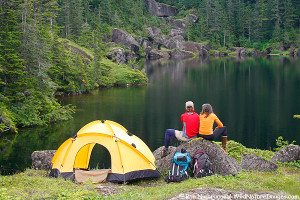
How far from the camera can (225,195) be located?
36.3 feet

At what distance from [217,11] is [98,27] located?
4771 centimetres

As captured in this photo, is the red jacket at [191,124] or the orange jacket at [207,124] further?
the red jacket at [191,124]

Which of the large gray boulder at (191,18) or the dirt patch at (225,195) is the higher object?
the large gray boulder at (191,18)

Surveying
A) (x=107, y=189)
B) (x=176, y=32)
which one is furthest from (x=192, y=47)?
(x=107, y=189)

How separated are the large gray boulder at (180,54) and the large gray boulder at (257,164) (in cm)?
10646

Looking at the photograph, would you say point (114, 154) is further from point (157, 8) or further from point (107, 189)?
point (157, 8)

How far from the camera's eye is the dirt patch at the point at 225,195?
424 inches

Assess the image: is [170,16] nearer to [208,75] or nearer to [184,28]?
[184,28]

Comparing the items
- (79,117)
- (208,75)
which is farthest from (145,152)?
(208,75)

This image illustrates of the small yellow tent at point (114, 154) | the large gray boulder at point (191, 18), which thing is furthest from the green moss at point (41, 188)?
the large gray boulder at point (191, 18)

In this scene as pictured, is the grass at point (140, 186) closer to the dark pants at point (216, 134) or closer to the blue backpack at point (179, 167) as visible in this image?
the blue backpack at point (179, 167)

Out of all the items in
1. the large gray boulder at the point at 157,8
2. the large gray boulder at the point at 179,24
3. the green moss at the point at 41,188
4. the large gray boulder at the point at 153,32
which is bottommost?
the green moss at the point at 41,188

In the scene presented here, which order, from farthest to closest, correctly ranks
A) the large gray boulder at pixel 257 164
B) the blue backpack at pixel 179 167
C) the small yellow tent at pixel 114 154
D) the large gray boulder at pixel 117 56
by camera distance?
1. the large gray boulder at pixel 117 56
2. the large gray boulder at pixel 257 164
3. the small yellow tent at pixel 114 154
4. the blue backpack at pixel 179 167

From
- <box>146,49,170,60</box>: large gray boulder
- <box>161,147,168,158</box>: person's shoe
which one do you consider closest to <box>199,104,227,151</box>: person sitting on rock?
<box>161,147,168,158</box>: person's shoe
